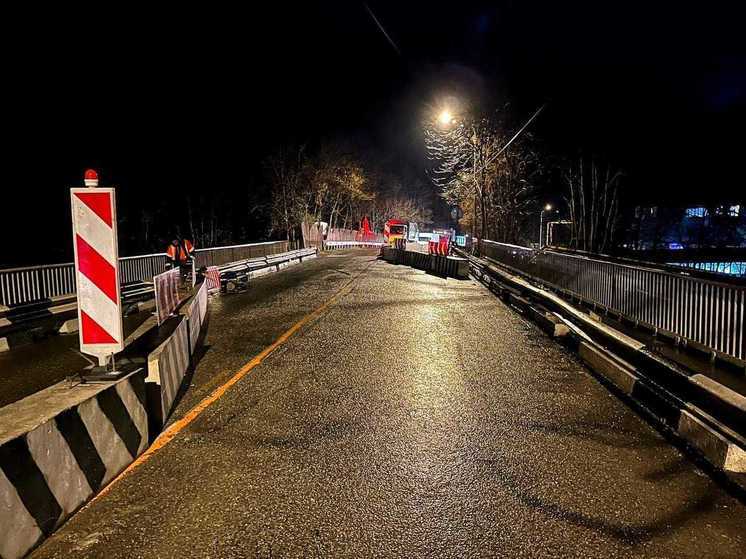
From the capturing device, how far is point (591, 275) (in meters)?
12.9

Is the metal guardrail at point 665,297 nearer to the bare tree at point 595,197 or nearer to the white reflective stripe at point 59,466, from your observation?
the white reflective stripe at point 59,466

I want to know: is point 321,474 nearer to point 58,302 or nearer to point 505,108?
point 58,302

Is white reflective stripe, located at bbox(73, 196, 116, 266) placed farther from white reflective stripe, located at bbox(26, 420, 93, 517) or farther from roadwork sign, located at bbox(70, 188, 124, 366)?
white reflective stripe, located at bbox(26, 420, 93, 517)

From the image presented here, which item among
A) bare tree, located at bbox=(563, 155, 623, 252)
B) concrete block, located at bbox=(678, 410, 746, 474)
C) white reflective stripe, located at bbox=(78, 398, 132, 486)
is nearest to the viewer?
white reflective stripe, located at bbox=(78, 398, 132, 486)

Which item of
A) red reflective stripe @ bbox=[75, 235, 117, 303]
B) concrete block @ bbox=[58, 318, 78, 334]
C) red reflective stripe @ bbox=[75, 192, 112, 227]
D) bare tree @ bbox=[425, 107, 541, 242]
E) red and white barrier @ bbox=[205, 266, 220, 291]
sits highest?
bare tree @ bbox=[425, 107, 541, 242]

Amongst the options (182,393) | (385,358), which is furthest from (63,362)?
(385,358)

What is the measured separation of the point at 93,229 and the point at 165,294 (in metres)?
5.68

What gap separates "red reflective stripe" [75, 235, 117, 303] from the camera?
4.55 metres

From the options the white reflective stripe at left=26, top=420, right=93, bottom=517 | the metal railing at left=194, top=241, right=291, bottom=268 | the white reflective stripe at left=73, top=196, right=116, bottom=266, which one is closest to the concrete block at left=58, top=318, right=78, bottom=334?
the white reflective stripe at left=73, top=196, right=116, bottom=266

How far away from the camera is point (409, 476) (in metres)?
4.20

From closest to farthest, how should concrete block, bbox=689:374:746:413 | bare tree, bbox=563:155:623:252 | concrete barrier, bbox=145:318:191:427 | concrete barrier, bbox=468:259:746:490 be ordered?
1. concrete barrier, bbox=468:259:746:490
2. concrete block, bbox=689:374:746:413
3. concrete barrier, bbox=145:318:191:427
4. bare tree, bbox=563:155:623:252

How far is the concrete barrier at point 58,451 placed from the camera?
10.1ft

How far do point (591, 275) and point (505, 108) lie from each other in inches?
955

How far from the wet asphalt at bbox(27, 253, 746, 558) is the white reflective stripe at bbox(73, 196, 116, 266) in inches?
70.8
